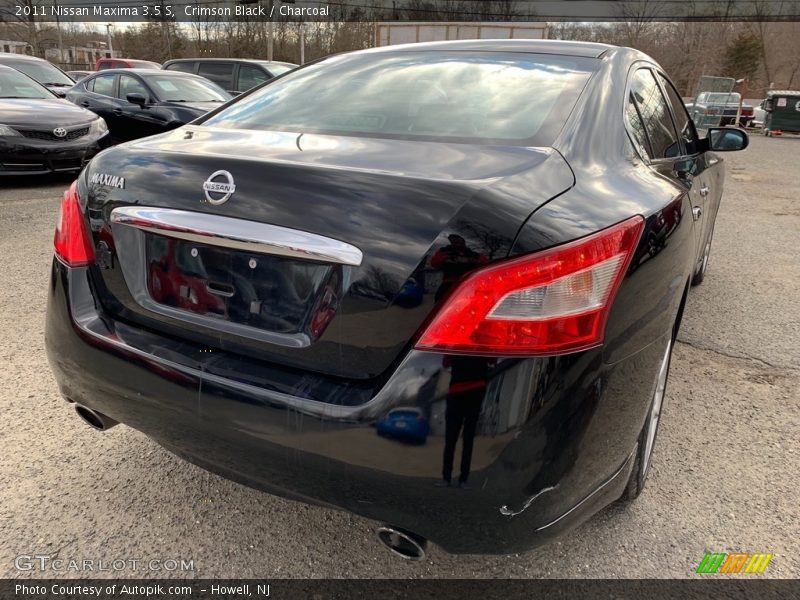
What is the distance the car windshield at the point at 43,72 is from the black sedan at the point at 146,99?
4.70 ft

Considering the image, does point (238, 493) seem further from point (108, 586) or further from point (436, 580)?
point (436, 580)

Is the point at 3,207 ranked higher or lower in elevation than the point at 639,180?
lower

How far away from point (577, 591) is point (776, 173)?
1392cm

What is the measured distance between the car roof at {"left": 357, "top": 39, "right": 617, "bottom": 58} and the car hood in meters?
6.24

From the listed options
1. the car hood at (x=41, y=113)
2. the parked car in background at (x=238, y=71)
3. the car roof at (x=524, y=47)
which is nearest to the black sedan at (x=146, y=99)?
the car hood at (x=41, y=113)

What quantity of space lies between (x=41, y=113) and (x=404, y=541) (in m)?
7.82

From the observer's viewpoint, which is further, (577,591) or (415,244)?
(577,591)

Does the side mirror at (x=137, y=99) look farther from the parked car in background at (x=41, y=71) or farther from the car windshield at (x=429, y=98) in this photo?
the car windshield at (x=429, y=98)

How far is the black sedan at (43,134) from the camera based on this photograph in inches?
275

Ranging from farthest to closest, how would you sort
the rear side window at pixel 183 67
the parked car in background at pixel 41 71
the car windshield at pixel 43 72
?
the rear side window at pixel 183 67
the car windshield at pixel 43 72
the parked car in background at pixel 41 71

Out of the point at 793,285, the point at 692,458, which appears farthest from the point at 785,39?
the point at 692,458

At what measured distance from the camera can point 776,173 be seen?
1295 centimetres

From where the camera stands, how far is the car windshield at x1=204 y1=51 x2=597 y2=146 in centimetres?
189

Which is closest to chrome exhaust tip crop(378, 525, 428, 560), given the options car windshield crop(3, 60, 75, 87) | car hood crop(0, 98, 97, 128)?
car hood crop(0, 98, 97, 128)
